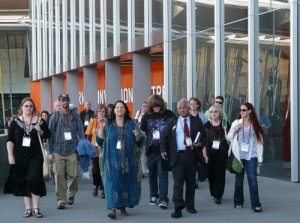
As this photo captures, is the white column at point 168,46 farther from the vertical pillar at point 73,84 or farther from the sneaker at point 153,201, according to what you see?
A: the vertical pillar at point 73,84

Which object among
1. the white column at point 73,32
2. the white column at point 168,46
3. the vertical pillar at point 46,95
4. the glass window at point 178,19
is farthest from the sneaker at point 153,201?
the vertical pillar at point 46,95

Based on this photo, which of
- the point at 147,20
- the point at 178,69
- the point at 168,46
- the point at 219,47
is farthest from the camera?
the point at 147,20

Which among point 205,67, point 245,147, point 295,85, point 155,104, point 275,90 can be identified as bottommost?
point 245,147

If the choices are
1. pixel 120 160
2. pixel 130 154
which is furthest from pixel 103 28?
pixel 120 160

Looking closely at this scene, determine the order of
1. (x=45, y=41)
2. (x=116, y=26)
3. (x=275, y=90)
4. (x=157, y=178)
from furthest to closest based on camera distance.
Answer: (x=45, y=41) → (x=116, y=26) → (x=275, y=90) → (x=157, y=178)

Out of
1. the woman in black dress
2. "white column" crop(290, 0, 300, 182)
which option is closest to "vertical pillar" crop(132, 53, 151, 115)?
"white column" crop(290, 0, 300, 182)

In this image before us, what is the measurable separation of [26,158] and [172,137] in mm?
2036

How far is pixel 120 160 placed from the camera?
1018 centimetres

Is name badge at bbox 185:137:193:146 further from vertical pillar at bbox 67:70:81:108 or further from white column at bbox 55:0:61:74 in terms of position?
white column at bbox 55:0:61:74

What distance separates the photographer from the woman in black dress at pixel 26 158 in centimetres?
1020

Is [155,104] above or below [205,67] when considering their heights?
below

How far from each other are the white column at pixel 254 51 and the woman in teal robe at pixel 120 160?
6.61m

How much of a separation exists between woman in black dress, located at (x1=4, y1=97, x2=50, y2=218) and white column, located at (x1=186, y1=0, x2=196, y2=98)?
→ 1089cm

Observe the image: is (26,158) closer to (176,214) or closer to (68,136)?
(68,136)
